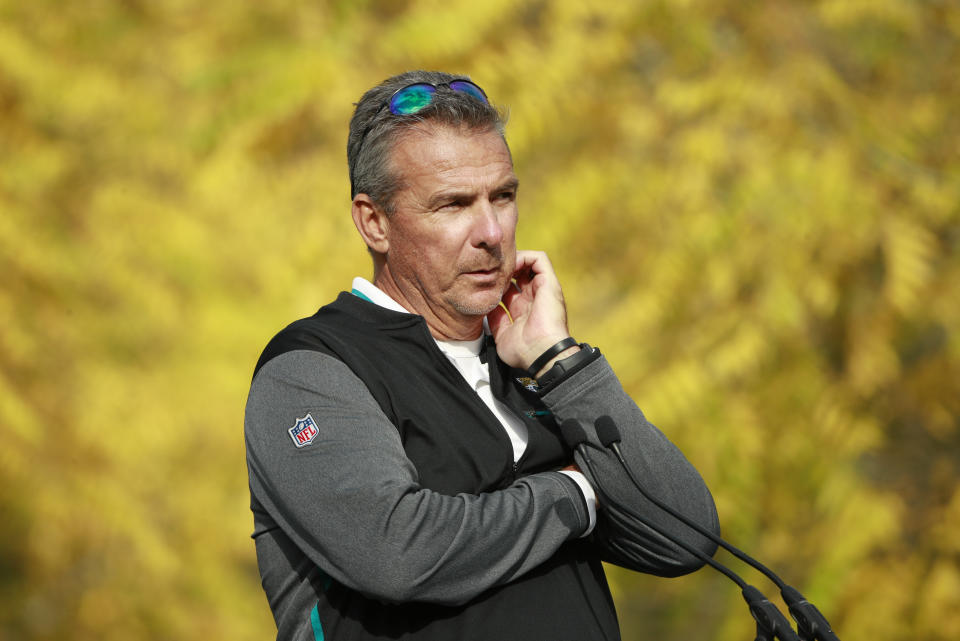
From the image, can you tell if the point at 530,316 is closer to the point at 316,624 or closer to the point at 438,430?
the point at 438,430

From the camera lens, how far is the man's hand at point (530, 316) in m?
2.05

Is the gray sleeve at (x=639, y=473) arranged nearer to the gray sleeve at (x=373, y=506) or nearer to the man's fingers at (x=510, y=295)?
the gray sleeve at (x=373, y=506)

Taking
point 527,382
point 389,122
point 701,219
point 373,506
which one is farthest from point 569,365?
point 701,219

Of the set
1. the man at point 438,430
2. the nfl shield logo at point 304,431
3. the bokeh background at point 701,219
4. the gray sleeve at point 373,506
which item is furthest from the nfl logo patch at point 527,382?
the bokeh background at point 701,219

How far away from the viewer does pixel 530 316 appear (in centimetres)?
211

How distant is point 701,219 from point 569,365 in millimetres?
2367

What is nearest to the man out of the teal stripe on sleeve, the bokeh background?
the teal stripe on sleeve

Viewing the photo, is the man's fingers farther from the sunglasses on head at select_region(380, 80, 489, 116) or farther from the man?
the sunglasses on head at select_region(380, 80, 489, 116)

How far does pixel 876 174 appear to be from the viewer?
411 cm

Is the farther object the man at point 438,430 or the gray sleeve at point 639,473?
the gray sleeve at point 639,473

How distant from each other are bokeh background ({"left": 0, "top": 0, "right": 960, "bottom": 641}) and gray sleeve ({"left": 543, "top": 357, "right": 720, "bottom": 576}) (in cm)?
210

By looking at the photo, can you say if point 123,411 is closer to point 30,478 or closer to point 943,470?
point 30,478

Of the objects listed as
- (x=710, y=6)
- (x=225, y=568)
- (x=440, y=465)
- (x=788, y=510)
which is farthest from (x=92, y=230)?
(x=440, y=465)

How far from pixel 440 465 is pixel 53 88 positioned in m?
4.42
